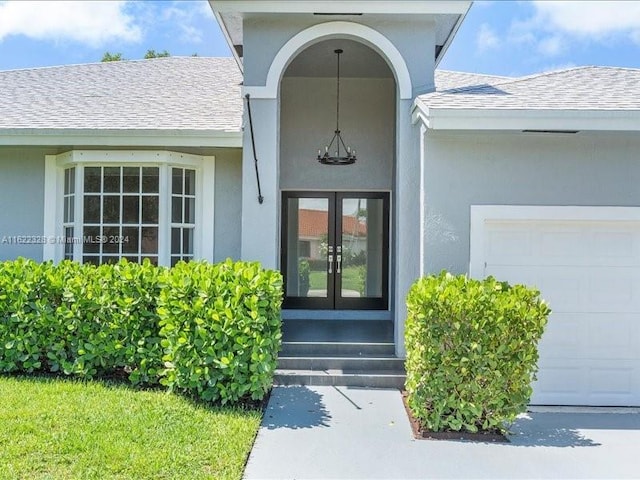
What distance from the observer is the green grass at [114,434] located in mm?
4344

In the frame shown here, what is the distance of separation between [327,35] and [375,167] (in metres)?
3.39

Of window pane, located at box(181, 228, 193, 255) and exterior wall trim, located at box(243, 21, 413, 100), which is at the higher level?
exterior wall trim, located at box(243, 21, 413, 100)

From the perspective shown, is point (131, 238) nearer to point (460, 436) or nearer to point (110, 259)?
point (110, 259)

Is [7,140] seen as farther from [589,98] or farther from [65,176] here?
[589,98]

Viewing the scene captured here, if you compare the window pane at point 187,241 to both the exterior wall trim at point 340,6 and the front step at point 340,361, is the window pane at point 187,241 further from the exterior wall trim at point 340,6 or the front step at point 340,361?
the exterior wall trim at point 340,6

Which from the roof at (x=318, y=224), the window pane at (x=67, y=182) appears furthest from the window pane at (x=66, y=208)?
the roof at (x=318, y=224)

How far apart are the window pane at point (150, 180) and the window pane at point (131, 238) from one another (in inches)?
26.6

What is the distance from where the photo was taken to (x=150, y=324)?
6.58m

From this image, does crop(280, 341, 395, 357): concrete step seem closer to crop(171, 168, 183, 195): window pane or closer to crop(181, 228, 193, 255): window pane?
crop(181, 228, 193, 255): window pane

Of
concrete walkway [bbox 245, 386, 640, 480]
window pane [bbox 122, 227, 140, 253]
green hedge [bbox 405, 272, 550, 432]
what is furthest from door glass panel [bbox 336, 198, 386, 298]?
green hedge [bbox 405, 272, 550, 432]

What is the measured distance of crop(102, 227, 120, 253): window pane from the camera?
840 centimetres

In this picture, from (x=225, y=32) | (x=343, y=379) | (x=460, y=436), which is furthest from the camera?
(x=225, y=32)

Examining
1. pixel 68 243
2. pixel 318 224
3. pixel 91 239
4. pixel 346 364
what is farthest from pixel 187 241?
pixel 346 364

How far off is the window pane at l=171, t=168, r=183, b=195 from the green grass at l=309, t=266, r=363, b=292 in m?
3.53
